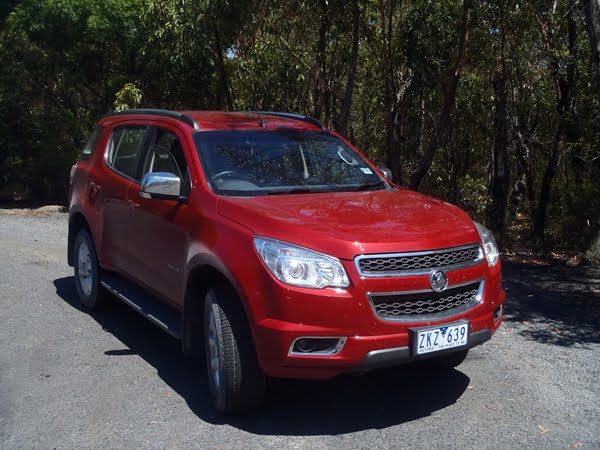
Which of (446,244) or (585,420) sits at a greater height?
(446,244)

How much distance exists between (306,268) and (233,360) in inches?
29.5

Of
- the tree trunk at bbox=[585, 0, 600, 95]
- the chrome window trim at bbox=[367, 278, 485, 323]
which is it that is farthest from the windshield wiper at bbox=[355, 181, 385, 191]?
the tree trunk at bbox=[585, 0, 600, 95]

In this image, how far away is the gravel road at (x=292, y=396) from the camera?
4504mm

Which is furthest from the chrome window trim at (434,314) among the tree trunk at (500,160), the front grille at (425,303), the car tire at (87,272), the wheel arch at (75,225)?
the tree trunk at (500,160)

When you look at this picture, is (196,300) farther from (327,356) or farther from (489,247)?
(489,247)

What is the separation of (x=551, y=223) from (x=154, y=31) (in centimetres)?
782

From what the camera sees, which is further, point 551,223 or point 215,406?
point 551,223

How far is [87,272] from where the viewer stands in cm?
742

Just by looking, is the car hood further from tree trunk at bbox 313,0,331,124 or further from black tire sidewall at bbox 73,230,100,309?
tree trunk at bbox 313,0,331,124

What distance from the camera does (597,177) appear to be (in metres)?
11.5

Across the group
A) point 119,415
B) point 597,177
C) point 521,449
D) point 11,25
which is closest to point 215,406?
point 119,415

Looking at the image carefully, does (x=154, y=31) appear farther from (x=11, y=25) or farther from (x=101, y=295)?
(x=101, y=295)

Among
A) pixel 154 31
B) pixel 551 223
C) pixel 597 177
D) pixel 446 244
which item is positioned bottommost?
pixel 551 223

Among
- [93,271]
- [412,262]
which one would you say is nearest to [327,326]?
[412,262]
